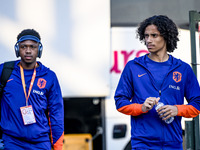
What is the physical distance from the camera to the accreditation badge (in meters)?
3.96

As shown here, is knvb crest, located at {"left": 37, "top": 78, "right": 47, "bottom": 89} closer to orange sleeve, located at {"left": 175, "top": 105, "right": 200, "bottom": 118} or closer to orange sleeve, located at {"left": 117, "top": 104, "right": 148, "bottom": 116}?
orange sleeve, located at {"left": 117, "top": 104, "right": 148, "bottom": 116}

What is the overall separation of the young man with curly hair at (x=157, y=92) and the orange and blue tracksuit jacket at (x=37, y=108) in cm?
73

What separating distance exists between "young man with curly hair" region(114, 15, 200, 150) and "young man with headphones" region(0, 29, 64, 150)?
0.74 m

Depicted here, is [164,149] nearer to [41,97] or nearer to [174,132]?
[174,132]

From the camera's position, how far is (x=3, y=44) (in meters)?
5.85

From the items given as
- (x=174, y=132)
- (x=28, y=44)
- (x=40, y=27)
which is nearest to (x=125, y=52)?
(x=40, y=27)

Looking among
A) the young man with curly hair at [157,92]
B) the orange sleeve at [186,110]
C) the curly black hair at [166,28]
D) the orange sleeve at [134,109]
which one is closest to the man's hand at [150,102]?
the young man with curly hair at [157,92]

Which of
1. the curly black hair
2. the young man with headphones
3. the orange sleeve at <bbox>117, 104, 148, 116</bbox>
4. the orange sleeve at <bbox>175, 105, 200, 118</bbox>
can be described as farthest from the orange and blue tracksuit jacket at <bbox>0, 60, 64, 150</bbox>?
the orange sleeve at <bbox>175, 105, 200, 118</bbox>

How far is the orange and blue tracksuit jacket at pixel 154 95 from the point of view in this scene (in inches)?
144

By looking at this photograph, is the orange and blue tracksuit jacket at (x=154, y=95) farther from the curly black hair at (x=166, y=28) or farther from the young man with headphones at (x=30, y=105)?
the young man with headphones at (x=30, y=105)

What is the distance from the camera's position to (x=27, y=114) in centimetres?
396

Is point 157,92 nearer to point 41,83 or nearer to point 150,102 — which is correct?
point 150,102

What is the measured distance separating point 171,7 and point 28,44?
2.64m

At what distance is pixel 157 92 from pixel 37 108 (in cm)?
114
